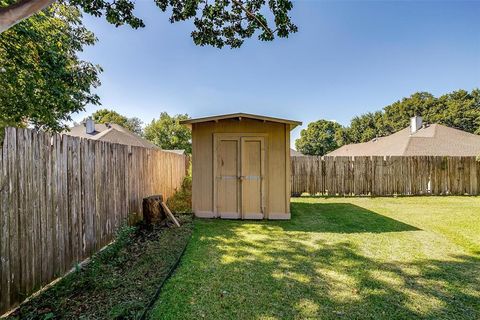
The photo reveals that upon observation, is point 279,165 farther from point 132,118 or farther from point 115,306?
point 132,118

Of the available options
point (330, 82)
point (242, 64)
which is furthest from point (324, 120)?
point (242, 64)

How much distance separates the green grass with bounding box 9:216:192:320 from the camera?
234cm

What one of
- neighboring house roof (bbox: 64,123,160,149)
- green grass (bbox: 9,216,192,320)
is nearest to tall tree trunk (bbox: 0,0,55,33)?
green grass (bbox: 9,216,192,320)

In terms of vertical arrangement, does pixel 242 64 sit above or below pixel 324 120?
below

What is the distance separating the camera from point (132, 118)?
173 feet

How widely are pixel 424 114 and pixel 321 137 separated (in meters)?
17.3


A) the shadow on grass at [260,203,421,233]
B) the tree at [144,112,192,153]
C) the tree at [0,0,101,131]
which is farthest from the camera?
the tree at [144,112,192,153]

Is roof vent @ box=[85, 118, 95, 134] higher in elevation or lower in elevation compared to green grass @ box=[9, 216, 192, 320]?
higher

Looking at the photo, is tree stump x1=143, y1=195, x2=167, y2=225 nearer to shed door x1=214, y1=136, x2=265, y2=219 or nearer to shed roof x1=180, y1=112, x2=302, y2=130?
shed door x1=214, y1=136, x2=265, y2=219

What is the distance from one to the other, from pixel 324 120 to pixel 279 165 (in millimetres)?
47394

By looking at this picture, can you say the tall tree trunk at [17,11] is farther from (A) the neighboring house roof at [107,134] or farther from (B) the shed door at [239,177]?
(A) the neighboring house roof at [107,134]

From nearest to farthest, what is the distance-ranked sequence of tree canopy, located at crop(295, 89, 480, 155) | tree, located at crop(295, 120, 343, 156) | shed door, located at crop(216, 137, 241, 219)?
shed door, located at crop(216, 137, 241, 219), tree canopy, located at crop(295, 89, 480, 155), tree, located at crop(295, 120, 343, 156)

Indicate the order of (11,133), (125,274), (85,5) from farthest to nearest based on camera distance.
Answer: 1. (85,5)
2. (125,274)
3. (11,133)

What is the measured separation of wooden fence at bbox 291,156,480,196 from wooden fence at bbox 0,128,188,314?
383 inches
